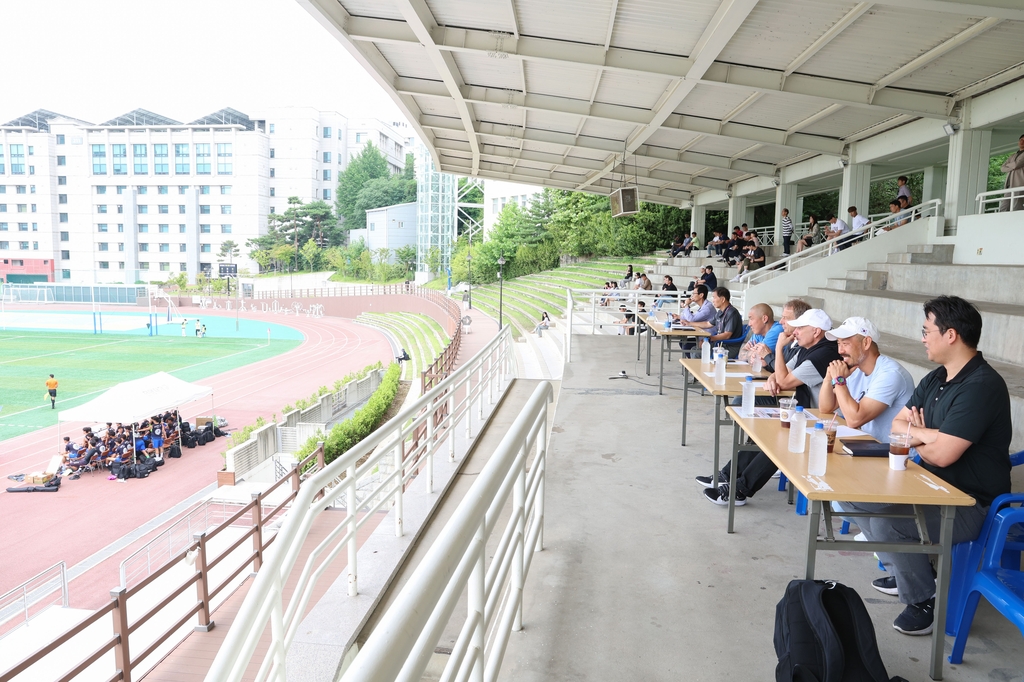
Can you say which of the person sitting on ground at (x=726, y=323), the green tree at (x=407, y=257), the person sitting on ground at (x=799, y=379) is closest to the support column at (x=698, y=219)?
the person sitting on ground at (x=726, y=323)

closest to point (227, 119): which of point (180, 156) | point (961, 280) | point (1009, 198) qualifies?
point (180, 156)

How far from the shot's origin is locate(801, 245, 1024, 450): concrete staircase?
5957 millimetres

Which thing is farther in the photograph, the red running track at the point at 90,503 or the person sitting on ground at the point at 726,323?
the red running track at the point at 90,503

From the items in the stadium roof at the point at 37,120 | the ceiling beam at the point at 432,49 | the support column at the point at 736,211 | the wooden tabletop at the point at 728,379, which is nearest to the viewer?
the wooden tabletop at the point at 728,379

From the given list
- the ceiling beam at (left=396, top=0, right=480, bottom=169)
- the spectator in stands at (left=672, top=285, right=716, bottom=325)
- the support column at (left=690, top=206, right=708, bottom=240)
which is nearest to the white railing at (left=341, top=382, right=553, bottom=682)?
the ceiling beam at (left=396, top=0, right=480, bottom=169)

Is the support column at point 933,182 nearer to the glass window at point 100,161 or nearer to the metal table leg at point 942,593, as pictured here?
the metal table leg at point 942,593

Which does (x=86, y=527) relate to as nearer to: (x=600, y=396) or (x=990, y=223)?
(x=600, y=396)

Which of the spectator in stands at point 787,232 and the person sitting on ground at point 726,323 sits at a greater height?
the spectator in stands at point 787,232

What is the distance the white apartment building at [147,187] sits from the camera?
7706 cm

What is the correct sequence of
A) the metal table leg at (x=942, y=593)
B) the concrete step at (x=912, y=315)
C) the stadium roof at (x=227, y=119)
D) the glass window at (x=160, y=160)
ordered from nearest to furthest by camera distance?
the metal table leg at (x=942, y=593), the concrete step at (x=912, y=315), the glass window at (x=160, y=160), the stadium roof at (x=227, y=119)

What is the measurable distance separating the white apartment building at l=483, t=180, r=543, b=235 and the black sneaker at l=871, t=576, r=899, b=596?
1683 inches

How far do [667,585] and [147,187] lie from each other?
89.9 meters

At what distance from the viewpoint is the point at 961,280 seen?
8.84 metres

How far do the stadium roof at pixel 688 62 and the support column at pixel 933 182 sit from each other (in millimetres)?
6617
